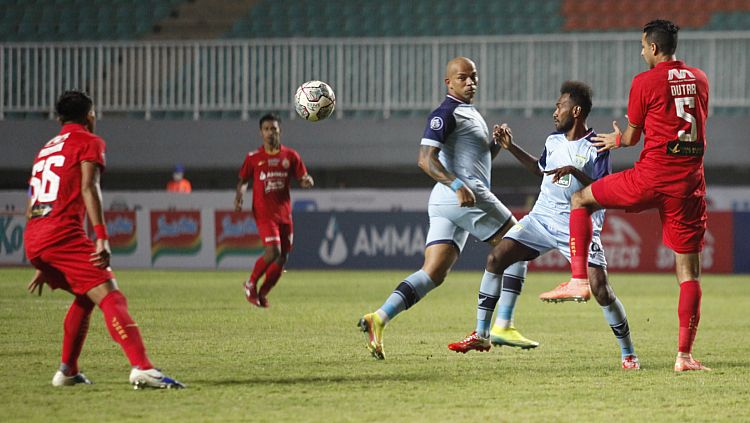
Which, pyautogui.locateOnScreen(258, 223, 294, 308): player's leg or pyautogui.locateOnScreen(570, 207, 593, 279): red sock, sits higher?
pyautogui.locateOnScreen(570, 207, 593, 279): red sock

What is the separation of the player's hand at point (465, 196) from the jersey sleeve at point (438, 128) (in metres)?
0.40

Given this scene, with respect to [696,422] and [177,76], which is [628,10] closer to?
[177,76]

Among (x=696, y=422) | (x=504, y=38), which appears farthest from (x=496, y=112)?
(x=696, y=422)

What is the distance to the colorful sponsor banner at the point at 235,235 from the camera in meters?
21.3

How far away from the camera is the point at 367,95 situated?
2320cm

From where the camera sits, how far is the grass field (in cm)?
577

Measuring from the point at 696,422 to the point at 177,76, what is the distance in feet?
62.4

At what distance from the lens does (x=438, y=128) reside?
25.9ft

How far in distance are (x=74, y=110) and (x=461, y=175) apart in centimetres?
290

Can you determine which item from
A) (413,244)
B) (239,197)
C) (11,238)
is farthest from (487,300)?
(11,238)

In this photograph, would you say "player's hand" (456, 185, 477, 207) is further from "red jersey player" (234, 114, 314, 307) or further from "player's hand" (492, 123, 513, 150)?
"red jersey player" (234, 114, 314, 307)

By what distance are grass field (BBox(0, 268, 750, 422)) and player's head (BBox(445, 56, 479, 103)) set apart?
6.03 ft

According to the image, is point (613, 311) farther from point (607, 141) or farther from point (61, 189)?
point (61, 189)

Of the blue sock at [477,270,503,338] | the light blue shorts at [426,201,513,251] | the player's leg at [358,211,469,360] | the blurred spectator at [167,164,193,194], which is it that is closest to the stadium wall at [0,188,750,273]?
the blurred spectator at [167,164,193,194]
